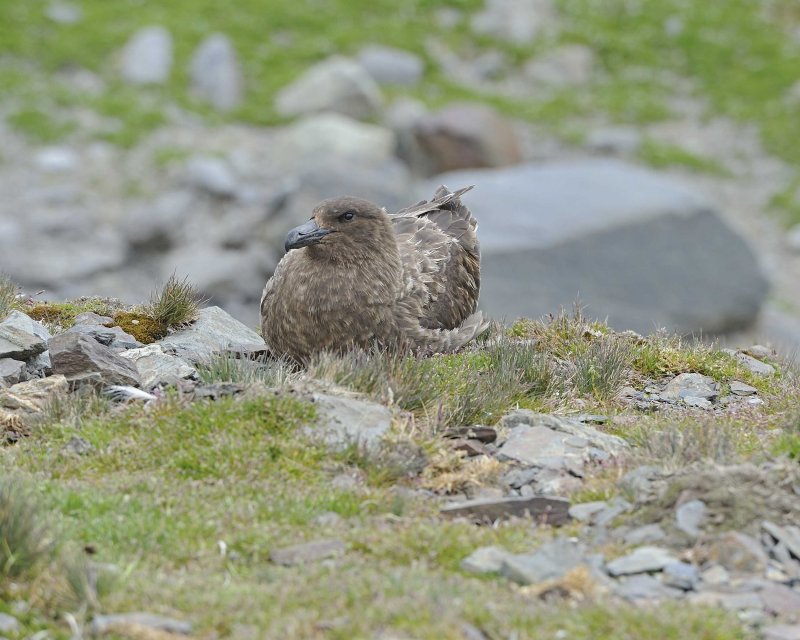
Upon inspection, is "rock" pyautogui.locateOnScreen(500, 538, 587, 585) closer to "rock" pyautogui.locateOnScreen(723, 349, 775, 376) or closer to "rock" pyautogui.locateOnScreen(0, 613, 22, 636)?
"rock" pyautogui.locateOnScreen(0, 613, 22, 636)

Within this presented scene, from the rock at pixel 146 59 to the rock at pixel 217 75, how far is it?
67 cm

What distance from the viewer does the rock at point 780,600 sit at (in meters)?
6.16

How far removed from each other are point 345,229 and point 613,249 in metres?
13.8

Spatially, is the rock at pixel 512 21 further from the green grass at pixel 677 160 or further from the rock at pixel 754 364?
the rock at pixel 754 364

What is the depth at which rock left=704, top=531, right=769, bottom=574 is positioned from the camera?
6.63 m

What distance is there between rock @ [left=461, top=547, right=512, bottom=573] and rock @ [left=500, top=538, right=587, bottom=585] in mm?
45

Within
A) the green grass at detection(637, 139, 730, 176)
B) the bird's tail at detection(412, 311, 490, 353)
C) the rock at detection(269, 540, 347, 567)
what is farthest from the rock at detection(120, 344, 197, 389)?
the green grass at detection(637, 139, 730, 176)

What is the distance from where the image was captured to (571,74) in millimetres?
31547

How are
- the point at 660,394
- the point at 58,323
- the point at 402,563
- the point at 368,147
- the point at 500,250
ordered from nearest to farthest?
the point at 402,563 < the point at 660,394 < the point at 58,323 < the point at 500,250 < the point at 368,147

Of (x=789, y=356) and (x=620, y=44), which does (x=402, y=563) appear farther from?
(x=620, y=44)

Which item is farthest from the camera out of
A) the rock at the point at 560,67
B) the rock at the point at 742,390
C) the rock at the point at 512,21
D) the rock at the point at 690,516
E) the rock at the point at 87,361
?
the rock at the point at 512,21

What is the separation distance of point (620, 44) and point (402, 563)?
26925 mm

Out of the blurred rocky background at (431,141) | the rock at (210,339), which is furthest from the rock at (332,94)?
the rock at (210,339)

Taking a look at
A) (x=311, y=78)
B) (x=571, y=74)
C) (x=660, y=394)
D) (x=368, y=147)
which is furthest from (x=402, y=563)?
(x=571, y=74)
